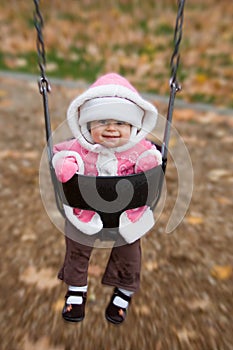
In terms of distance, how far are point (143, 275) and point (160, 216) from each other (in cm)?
63

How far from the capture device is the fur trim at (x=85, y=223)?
62.1 inches

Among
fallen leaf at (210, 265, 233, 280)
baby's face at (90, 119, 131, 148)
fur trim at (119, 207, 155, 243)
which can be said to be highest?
baby's face at (90, 119, 131, 148)

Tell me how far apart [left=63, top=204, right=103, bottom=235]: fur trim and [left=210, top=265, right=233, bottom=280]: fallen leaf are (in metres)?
1.14

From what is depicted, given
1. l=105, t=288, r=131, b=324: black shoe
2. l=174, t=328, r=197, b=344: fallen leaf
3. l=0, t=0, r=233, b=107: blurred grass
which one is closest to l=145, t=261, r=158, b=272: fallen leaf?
l=174, t=328, r=197, b=344: fallen leaf

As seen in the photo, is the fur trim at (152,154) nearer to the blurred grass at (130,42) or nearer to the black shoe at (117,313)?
the black shoe at (117,313)

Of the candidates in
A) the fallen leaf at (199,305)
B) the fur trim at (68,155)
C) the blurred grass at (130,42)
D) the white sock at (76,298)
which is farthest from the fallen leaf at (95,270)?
the blurred grass at (130,42)

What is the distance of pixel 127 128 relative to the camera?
154cm

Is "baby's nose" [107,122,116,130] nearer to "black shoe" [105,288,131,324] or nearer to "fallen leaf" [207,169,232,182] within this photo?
"black shoe" [105,288,131,324]

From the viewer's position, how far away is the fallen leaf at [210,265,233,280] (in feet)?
8.18

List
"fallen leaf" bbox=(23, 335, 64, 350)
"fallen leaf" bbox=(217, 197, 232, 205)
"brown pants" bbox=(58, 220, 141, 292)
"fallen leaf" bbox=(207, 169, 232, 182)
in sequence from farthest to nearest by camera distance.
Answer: "fallen leaf" bbox=(207, 169, 232, 182) → "fallen leaf" bbox=(217, 197, 232, 205) → "fallen leaf" bbox=(23, 335, 64, 350) → "brown pants" bbox=(58, 220, 141, 292)

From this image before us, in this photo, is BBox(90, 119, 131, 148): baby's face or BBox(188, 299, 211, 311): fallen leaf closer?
BBox(90, 119, 131, 148): baby's face

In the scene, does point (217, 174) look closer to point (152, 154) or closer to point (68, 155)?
point (152, 154)

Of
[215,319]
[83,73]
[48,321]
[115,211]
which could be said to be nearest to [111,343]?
[48,321]

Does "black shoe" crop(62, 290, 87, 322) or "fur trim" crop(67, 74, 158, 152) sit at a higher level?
"fur trim" crop(67, 74, 158, 152)
